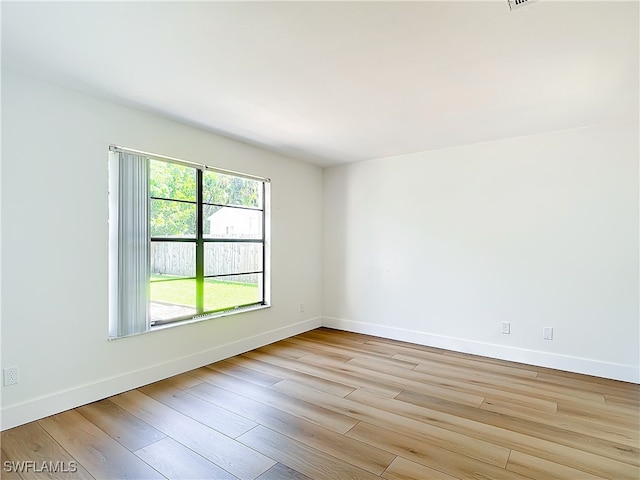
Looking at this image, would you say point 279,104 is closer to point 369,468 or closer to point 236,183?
point 236,183

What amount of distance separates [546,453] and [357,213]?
11.3ft

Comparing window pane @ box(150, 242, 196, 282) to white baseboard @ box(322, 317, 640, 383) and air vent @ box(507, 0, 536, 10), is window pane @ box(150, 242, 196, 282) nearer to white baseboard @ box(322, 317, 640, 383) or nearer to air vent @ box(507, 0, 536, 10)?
white baseboard @ box(322, 317, 640, 383)

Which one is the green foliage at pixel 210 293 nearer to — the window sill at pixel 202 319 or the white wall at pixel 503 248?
the window sill at pixel 202 319

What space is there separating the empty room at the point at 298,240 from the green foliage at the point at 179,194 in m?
0.02

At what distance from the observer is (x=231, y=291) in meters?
4.05

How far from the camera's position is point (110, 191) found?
2896 millimetres

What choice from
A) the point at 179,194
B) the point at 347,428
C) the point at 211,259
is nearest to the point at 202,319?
the point at 211,259

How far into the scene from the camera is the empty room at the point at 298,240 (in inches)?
76.9

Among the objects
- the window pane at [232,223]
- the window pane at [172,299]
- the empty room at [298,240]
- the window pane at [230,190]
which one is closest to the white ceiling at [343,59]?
the empty room at [298,240]

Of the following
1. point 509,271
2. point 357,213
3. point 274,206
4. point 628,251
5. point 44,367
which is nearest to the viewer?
point 44,367

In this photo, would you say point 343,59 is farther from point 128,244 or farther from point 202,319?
point 202,319

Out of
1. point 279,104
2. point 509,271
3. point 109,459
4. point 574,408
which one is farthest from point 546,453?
point 279,104

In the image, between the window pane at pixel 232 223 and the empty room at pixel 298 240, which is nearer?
the empty room at pixel 298 240

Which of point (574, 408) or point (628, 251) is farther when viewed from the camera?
point (628, 251)
